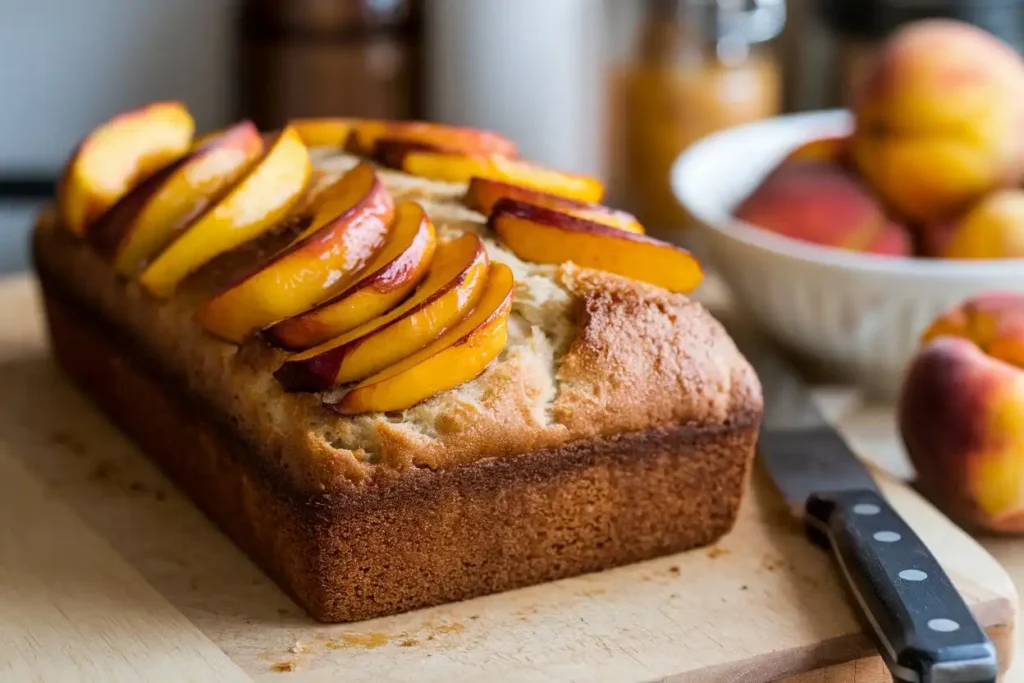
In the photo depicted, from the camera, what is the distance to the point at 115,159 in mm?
2143

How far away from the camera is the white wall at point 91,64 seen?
3721 millimetres

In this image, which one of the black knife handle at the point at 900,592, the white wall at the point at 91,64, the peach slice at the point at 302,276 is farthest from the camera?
the white wall at the point at 91,64

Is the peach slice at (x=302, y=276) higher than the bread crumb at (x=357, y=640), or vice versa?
the peach slice at (x=302, y=276)

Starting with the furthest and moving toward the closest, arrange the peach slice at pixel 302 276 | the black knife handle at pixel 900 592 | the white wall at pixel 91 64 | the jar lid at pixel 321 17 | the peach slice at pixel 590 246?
the white wall at pixel 91 64
the jar lid at pixel 321 17
the peach slice at pixel 590 246
the peach slice at pixel 302 276
the black knife handle at pixel 900 592

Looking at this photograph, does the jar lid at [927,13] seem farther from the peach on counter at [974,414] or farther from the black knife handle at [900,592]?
the black knife handle at [900,592]

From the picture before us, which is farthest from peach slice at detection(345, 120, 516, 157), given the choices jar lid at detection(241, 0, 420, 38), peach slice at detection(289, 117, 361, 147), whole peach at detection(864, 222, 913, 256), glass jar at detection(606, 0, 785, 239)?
jar lid at detection(241, 0, 420, 38)

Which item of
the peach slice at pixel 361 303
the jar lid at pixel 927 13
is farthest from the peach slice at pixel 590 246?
the jar lid at pixel 927 13

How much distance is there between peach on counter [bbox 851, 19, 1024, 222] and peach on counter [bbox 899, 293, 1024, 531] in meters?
0.43

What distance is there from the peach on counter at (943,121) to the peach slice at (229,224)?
1.11 metres

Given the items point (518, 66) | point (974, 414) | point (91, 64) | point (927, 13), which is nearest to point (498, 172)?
point (974, 414)

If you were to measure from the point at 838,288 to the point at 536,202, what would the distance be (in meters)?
0.63

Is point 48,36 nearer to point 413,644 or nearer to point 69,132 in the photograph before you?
point 69,132

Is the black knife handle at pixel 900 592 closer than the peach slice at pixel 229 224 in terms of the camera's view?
Yes

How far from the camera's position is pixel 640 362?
1.73 m
